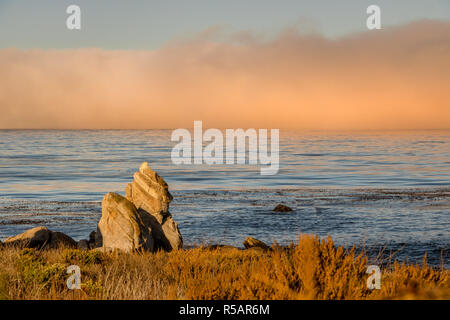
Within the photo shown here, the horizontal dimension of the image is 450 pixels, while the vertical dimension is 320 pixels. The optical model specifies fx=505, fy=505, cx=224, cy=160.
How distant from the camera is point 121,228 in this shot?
13703 millimetres

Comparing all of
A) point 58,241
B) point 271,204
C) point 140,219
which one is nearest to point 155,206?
point 140,219

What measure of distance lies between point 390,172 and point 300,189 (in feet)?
57.5

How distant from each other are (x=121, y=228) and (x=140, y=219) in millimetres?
725

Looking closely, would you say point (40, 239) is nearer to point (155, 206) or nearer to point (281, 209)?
point (155, 206)

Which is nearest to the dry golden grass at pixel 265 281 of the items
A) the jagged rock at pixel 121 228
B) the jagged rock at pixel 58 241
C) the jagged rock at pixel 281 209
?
the jagged rock at pixel 121 228

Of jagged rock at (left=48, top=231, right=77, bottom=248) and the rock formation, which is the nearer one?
the rock formation

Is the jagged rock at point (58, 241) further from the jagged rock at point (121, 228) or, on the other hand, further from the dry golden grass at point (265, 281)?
the dry golden grass at point (265, 281)

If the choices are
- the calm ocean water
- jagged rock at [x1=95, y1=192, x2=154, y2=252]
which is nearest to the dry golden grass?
jagged rock at [x1=95, y1=192, x2=154, y2=252]

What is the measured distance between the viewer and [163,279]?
8.41 m

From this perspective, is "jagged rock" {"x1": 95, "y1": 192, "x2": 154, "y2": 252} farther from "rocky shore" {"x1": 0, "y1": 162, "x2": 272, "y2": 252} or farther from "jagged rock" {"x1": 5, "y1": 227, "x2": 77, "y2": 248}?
Result: "jagged rock" {"x1": 5, "y1": 227, "x2": 77, "y2": 248}

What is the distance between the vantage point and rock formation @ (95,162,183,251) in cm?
1365

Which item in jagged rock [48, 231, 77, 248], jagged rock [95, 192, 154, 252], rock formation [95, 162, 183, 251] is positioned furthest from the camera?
jagged rock [48, 231, 77, 248]
